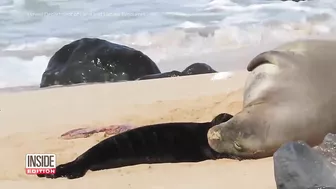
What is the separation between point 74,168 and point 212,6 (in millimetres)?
3139

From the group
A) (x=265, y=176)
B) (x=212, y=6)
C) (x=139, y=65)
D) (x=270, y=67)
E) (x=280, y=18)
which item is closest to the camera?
(x=265, y=176)

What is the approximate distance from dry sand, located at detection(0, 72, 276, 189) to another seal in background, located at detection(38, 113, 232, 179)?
5 centimetres

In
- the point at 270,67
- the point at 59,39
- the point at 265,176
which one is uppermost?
the point at 270,67

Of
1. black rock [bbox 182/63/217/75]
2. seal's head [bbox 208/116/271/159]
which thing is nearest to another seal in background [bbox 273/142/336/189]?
seal's head [bbox 208/116/271/159]

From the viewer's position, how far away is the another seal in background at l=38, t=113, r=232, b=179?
9.36 ft

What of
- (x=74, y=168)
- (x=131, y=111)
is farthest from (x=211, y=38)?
(x=74, y=168)

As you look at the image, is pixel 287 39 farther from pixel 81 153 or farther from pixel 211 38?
pixel 81 153

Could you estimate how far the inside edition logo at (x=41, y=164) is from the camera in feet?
9.47

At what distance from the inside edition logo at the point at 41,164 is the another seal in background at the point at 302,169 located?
1081 millimetres

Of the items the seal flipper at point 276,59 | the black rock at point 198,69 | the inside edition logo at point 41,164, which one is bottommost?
the black rock at point 198,69

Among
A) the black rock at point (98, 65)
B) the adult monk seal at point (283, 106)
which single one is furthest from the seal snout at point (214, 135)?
the black rock at point (98, 65)

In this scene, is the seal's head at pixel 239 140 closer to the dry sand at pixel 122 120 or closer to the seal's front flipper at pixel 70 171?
the dry sand at pixel 122 120

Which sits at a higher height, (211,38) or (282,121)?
(282,121)

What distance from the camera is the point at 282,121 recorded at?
2846 millimetres
